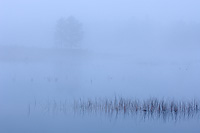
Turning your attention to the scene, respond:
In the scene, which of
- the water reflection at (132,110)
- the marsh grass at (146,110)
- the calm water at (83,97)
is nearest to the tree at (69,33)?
the calm water at (83,97)

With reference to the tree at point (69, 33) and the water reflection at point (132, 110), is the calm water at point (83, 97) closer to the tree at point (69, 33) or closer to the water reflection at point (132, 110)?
the water reflection at point (132, 110)

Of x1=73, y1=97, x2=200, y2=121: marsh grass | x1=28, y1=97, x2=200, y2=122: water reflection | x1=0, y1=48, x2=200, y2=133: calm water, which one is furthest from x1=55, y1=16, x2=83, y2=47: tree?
x1=73, y1=97, x2=200, y2=121: marsh grass

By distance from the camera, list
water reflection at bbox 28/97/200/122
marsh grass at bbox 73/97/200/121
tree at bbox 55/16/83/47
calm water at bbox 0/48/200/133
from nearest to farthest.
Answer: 1. calm water at bbox 0/48/200/133
2. water reflection at bbox 28/97/200/122
3. marsh grass at bbox 73/97/200/121
4. tree at bbox 55/16/83/47

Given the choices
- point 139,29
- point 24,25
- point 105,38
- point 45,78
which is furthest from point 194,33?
point 45,78

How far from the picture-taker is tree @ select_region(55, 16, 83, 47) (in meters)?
55.8

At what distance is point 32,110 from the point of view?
41.6 ft

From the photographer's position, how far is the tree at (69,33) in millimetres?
55750

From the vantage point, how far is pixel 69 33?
5575 cm

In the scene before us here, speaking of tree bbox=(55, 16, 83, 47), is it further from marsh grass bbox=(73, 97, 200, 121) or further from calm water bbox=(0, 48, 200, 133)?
marsh grass bbox=(73, 97, 200, 121)

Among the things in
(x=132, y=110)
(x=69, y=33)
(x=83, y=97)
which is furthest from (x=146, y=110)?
(x=69, y=33)

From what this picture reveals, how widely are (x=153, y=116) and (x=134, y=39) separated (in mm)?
64609

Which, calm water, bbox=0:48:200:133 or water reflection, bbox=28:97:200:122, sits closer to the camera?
calm water, bbox=0:48:200:133

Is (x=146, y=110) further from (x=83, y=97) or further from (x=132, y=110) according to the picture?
(x=83, y=97)

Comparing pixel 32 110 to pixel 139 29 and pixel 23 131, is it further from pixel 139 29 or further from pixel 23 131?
pixel 139 29
